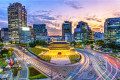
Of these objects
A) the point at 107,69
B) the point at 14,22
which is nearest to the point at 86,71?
the point at 107,69

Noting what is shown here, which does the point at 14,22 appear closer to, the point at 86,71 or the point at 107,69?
the point at 86,71

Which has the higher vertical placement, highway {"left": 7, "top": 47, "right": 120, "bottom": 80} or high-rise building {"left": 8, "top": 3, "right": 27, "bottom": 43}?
high-rise building {"left": 8, "top": 3, "right": 27, "bottom": 43}

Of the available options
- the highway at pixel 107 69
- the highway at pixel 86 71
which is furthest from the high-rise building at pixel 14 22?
the highway at pixel 107 69

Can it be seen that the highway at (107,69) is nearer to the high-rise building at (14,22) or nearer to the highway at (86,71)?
the highway at (86,71)

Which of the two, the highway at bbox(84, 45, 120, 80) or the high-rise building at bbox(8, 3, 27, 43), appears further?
the high-rise building at bbox(8, 3, 27, 43)

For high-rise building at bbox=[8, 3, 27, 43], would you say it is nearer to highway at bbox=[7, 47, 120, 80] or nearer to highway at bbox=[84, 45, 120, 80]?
highway at bbox=[7, 47, 120, 80]

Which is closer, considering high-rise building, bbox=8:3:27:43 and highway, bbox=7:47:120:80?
highway, bbox=7:47:120:80

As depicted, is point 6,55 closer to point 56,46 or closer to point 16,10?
point 56,46

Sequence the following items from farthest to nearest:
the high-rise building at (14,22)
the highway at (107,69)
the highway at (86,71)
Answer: the high-rise building at (14,22), the highway at (107,69), the highway at (86,71)

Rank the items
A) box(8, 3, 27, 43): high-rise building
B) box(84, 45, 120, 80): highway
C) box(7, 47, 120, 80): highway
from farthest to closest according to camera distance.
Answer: box(8, 3, 27, 43): high-rise building, box(84, 45, 120, 80): highway, box(7, 47, 120, 80): highway

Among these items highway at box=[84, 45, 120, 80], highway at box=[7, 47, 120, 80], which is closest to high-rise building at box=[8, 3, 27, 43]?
highway at box=[7, 47, 120, 80]

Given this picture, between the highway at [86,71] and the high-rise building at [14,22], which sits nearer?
the highway at [86,71]

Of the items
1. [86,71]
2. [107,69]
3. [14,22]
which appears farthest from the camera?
[14,22]

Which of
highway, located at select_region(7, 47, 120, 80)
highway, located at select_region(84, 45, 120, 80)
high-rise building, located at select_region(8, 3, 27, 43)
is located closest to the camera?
highway, located at select_region(7, 47, 120, 80)
